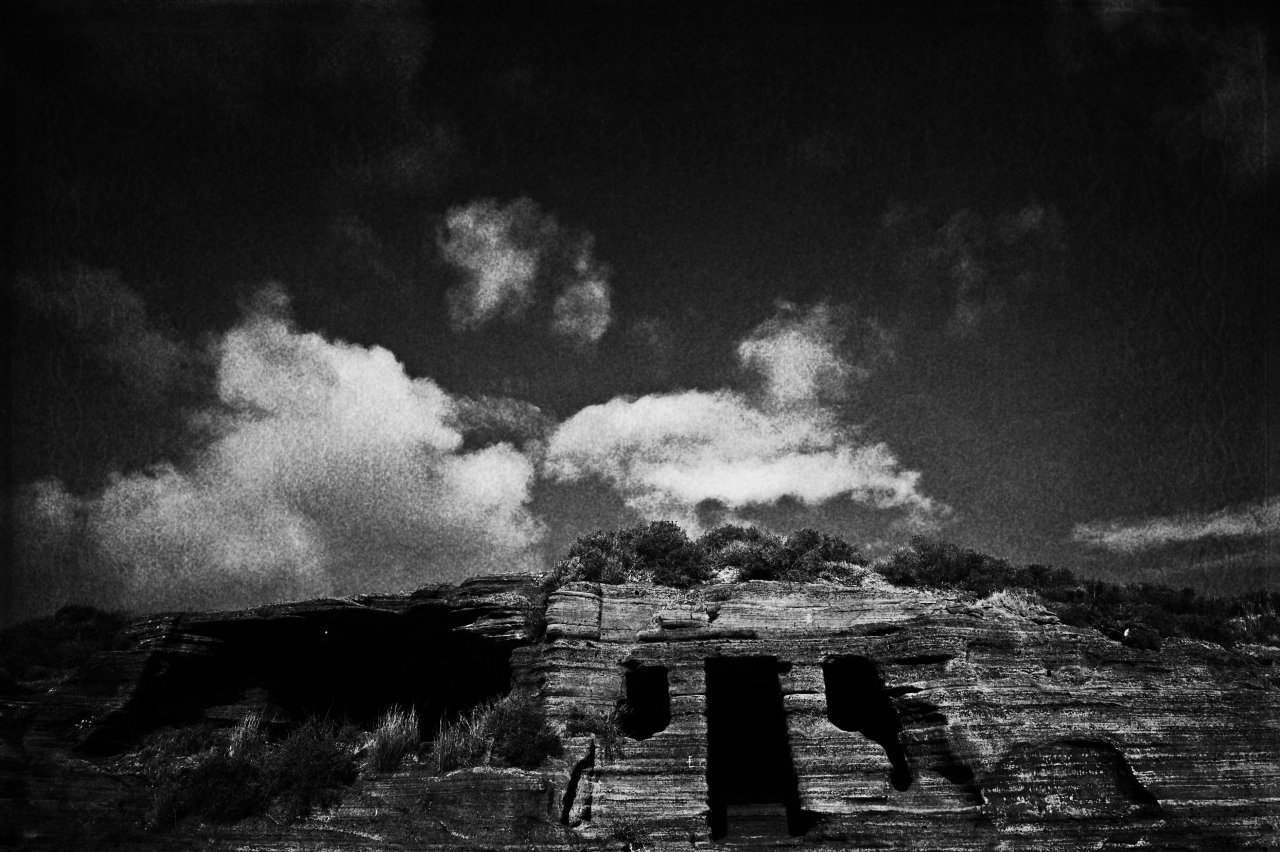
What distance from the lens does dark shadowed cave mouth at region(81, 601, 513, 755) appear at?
66.5 ft

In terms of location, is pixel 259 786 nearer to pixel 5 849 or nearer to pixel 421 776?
pixel 421 776

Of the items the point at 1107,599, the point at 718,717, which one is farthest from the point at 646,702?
the point at 1107,599

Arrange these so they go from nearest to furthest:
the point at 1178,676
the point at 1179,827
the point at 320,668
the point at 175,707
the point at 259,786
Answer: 1. the point at 1179,827
2. the point at 259,786
3. the point at 1178,676
4. the point at 175,707
5. the point at 320,668

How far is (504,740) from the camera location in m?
17.2

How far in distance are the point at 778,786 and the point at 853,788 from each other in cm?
378

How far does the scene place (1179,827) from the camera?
1562 cm

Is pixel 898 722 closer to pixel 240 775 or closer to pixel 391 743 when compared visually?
pixel 391 743

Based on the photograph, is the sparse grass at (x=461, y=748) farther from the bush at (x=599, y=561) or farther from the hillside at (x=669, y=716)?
Result: the bush at (x=599, y=561)

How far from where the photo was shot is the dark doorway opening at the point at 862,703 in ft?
60.9

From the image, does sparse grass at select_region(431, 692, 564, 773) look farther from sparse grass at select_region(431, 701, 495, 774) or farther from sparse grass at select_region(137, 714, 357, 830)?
sparse grass at select_region(137, 714, 357, 830)

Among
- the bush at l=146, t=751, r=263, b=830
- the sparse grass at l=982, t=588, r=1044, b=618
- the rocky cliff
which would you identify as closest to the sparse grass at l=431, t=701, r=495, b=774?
the rocky cliff

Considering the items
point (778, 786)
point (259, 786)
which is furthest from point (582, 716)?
point (259, 786)

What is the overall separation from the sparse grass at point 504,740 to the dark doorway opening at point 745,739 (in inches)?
194

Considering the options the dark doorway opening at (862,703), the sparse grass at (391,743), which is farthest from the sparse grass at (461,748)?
the dark doorway opening at (862,703)
